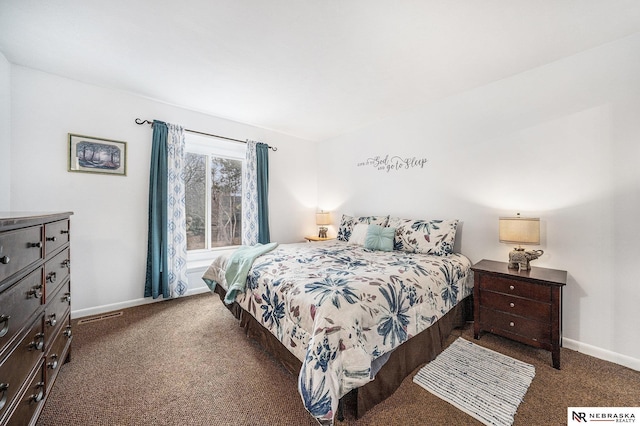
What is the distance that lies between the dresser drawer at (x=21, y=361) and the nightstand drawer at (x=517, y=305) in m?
2.89

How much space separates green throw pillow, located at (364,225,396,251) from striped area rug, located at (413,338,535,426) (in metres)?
1.13

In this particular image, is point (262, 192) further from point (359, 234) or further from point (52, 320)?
point (52, 320)

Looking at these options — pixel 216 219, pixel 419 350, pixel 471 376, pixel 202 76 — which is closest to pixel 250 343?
pixel 419 350

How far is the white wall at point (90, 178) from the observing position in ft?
7.70

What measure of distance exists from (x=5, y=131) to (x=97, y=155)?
63cm

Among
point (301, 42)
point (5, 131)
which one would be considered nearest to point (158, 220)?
point (5, 131)

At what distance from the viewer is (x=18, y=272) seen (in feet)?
3.37

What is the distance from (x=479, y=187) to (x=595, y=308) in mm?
1345

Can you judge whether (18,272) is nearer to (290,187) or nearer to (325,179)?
(290,187)

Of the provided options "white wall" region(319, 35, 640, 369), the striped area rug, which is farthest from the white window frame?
the striped area rug

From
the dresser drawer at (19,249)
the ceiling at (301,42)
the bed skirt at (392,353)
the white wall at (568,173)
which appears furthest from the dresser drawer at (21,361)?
the white wall at (568,173)

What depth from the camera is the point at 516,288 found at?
197cm

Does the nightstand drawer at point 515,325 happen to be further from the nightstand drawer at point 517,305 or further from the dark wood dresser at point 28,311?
the dark wood dresser at point 28,311

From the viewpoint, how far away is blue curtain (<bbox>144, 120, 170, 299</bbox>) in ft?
9.62
